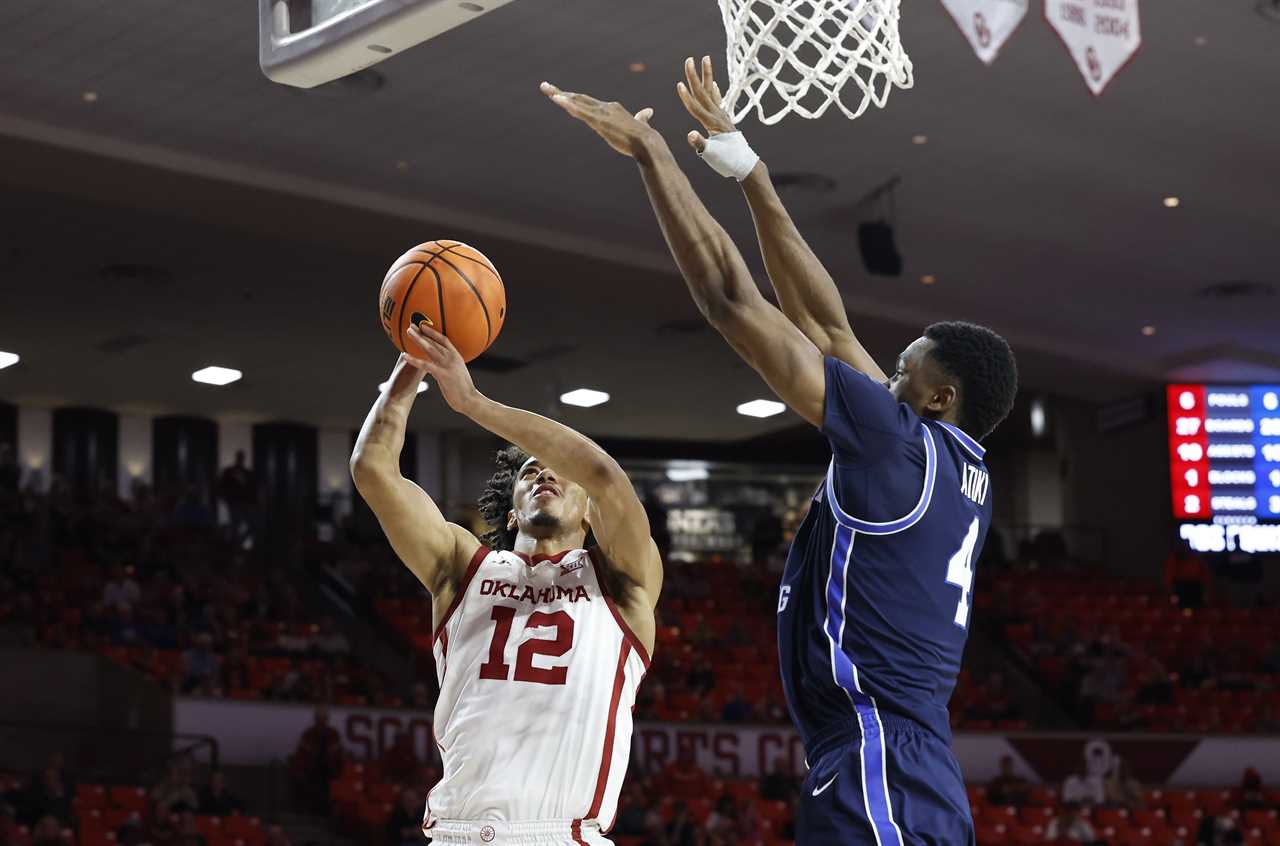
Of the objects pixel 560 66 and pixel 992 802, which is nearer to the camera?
pixel 560 66

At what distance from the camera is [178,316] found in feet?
62.2

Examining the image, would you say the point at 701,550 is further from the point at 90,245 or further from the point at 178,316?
the point at 90,245

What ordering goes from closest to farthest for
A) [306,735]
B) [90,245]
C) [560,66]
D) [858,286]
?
[560,66] → [306,735] → [90,245] → [858,286]

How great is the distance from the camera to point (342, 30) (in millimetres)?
4348

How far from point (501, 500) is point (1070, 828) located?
10073 mm

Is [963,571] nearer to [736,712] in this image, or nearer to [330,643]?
[736,712]

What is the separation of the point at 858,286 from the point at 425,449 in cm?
1079

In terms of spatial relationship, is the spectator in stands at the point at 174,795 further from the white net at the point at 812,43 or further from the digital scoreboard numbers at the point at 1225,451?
the digital scoreboard numbers at the point at 1225,451

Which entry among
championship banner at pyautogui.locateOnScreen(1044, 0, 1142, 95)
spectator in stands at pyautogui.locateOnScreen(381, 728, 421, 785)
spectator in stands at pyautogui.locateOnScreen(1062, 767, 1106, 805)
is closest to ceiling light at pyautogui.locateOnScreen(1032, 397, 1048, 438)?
spectator in stands at pyautogui.locateOnScreen(1062, 767, 1106, 805)

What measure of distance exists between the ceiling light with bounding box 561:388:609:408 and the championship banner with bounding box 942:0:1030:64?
14.4 m

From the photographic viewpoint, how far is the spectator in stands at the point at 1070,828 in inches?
538

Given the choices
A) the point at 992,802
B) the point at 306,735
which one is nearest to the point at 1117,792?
the point at 992,802

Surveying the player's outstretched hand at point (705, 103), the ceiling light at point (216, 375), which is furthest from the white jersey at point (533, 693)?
the ceiling light at point (216, 375)

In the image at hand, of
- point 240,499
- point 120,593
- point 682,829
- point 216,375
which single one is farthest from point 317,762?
point 216,375
